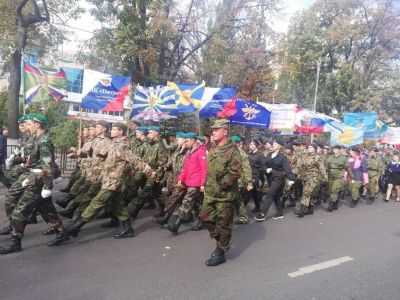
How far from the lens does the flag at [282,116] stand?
11.6 m

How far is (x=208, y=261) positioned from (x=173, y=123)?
37.2 feet

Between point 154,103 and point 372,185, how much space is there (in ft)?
23.6

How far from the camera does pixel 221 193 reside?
4.58 m

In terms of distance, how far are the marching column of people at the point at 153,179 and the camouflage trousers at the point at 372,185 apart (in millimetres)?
1860

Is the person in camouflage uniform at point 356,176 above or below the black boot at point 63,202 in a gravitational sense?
above

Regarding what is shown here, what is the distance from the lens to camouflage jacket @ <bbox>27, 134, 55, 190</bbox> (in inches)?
181

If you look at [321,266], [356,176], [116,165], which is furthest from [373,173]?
[116,165]

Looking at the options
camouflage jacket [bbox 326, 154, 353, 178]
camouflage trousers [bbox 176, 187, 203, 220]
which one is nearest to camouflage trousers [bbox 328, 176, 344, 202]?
camouflage jacket [bbox 326, 154, 353, 178]

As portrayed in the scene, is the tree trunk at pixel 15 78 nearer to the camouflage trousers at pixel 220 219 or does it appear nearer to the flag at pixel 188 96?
the flag at pixel 188 96

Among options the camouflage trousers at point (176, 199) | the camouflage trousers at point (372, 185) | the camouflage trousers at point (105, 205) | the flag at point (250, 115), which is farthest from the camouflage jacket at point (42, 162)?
the camouflage trousers at point (372, 185)

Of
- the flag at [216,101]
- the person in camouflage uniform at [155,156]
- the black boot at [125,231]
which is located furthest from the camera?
the flag at [216,101]

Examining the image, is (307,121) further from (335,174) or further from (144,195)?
(144,195)

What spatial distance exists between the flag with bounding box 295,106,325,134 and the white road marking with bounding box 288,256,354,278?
7797 mm

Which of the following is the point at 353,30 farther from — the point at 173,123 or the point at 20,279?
the point at 20,279
